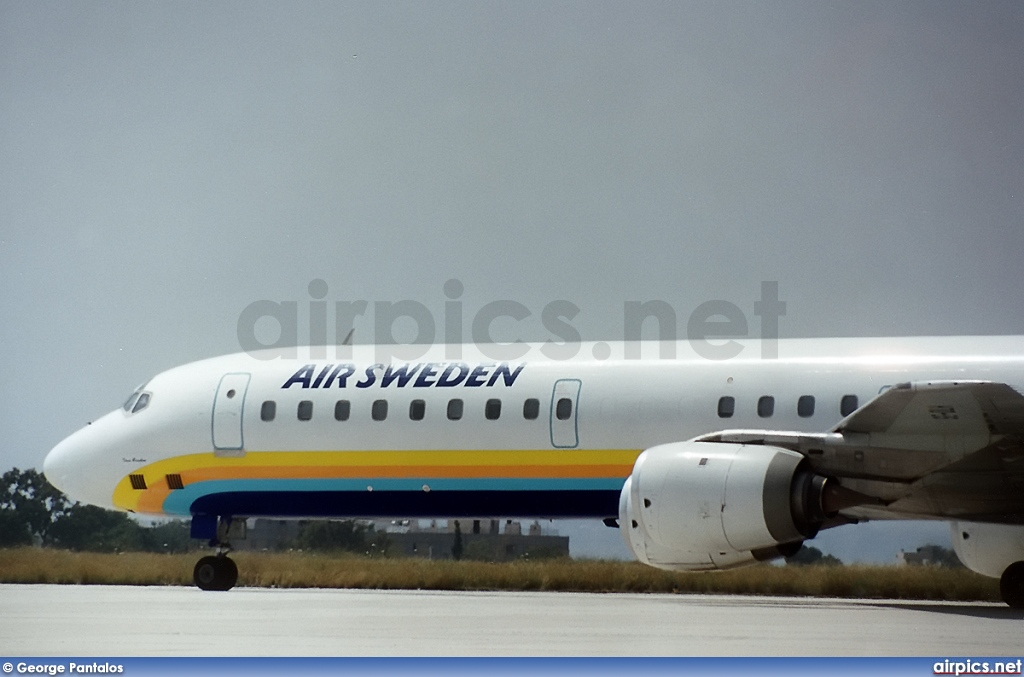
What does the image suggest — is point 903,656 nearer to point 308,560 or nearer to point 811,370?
point 811,370

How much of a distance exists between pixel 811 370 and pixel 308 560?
35.2 ft

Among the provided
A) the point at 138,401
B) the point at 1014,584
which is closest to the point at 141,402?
the point at 138,401

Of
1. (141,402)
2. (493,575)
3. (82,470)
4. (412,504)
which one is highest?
(141,402)

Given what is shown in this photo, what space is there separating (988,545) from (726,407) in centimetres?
341

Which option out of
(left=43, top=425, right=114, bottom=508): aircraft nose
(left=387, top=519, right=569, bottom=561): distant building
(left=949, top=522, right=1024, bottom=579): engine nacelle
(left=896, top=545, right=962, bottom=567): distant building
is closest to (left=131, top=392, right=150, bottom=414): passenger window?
(left=43, top=425, right=114, bottom=508): aircraft nose

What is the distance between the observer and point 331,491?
18.4 meters

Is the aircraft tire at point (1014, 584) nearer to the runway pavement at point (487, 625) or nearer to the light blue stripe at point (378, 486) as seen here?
the runway pavement at point (487, 625)

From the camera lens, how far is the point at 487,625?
12.8 meters

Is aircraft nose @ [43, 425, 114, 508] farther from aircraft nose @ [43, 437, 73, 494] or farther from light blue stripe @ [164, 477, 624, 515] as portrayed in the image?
light blue stripe @ [164, 477, 624, 515]

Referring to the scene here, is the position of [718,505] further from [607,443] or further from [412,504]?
[412,504]

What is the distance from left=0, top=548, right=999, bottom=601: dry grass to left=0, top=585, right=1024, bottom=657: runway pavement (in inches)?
61.3

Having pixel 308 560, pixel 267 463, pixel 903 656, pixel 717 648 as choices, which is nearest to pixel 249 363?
pixel 267 463

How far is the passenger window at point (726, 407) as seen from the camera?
16.2m

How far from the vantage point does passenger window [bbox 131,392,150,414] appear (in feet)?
65.0
